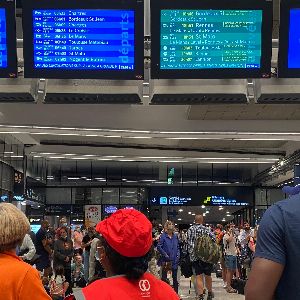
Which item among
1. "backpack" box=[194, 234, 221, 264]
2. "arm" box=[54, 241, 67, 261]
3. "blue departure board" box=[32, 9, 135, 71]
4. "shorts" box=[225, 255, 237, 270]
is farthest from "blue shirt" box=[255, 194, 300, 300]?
"shorts" box=[225, 255, 237, 270]

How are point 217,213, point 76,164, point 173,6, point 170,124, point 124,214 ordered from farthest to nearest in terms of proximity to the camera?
1. point 217,213
2. point 76,164
3. point 170,124
4. point 173,6
5. point 124,214

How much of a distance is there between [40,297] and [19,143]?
19.8m

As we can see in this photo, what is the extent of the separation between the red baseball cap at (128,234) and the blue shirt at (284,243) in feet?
1.41

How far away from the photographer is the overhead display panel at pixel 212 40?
5715 millimetres

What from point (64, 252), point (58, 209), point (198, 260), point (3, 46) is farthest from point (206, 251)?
point (58, 209)

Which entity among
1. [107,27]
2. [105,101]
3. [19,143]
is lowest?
[19,143]

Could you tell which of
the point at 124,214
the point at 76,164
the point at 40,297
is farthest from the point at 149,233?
the point at 76,164

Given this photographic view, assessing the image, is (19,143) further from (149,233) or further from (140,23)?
(149,233)

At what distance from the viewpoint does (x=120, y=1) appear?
225 inches

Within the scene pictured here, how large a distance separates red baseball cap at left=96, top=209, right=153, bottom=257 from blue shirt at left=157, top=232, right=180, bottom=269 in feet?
36.4

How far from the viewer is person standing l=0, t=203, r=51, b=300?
248cm

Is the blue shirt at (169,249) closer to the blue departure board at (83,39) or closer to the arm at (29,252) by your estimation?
the arm at (29,252)

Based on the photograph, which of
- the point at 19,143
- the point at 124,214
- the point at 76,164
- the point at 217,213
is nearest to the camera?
the point at 124,214

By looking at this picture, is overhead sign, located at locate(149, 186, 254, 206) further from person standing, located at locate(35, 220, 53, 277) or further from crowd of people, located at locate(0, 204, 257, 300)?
person standing, located at locate(35, 220, 53, 277)
